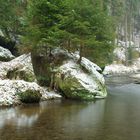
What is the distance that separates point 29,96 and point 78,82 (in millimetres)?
4406

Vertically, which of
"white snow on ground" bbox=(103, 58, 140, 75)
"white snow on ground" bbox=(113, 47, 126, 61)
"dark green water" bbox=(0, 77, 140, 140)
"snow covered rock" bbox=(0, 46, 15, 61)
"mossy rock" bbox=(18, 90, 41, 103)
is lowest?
"dark green water" bbox=(0, 77, 140, 140)

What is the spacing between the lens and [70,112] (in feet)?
53.9

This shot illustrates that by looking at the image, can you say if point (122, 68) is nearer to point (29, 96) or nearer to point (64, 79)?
point (64, 79)

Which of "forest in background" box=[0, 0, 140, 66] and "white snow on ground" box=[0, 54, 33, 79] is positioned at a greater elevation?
"forest in background" box=[0, 0, 140, 66]

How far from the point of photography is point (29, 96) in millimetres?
18281

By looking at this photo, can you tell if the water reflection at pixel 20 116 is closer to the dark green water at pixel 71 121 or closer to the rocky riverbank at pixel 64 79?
the dark green water at pixel 71 121

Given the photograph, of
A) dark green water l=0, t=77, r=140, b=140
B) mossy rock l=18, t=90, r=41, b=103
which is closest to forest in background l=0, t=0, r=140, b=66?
mossy rock l=18, t=90, r=41, b=103

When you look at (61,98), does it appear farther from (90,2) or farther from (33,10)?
(90,2)

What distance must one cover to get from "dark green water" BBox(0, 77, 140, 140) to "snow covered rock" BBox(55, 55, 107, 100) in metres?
1.66

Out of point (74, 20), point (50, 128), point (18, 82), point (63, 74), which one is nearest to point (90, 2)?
point (74, 20)

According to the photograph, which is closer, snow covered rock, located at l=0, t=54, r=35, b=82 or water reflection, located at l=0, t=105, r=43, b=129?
water reflection, located at l=0, t=105, r=43, b=129

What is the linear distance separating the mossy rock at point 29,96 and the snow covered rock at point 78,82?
3.28 metres

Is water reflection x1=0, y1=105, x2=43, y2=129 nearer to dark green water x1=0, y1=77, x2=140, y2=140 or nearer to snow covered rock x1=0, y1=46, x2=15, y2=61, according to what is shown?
dark green water x1=0, y1=77, x2=140, y2=140

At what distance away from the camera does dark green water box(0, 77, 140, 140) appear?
11695 millimetres
